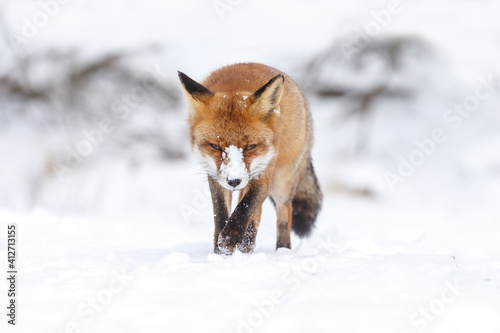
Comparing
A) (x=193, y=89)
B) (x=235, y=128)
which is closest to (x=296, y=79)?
(x=193, y=89)

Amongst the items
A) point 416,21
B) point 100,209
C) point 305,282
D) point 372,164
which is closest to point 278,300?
point 305,282

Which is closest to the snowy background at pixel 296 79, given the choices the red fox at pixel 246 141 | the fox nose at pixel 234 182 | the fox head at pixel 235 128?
the red fox at pixel 246 141

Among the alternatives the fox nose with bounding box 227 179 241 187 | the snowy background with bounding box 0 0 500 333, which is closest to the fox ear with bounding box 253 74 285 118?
the fox nose with bounding box 227 179 241 187

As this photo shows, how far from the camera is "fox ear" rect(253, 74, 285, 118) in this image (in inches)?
131

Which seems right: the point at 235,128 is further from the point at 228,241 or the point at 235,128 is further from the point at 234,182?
the point at 228,241

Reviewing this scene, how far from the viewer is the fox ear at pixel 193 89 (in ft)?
11.4

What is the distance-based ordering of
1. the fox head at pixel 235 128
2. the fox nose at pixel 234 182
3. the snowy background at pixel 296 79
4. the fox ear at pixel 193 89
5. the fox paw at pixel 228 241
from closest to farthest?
the fox nose at pixel 234 182, the fox head at pixel 235 128, the fox paw at pixel 228 241, the fox ear at pixel 193 89, the snowy background at pixel 296 79

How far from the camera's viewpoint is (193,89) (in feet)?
11.4

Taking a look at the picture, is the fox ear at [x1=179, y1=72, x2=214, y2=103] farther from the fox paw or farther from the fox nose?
the fox paw

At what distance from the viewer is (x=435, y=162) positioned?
965 centimetres

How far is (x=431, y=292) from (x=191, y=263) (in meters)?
1.25

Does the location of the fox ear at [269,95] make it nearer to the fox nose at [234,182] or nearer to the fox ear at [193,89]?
the fox ear at [193,89]

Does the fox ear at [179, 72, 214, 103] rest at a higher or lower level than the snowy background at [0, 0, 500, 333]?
higher

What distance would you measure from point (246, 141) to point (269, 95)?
1.17 ft
